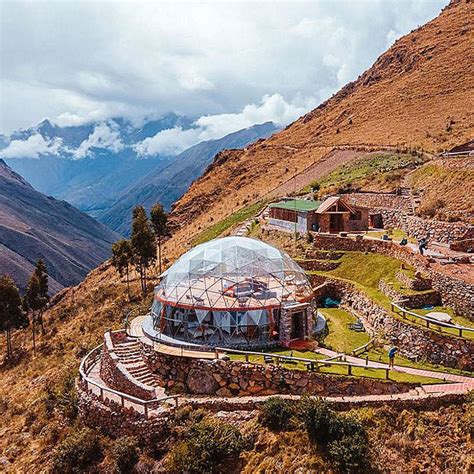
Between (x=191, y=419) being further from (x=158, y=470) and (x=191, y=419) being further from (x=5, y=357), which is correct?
(x=5, y=357)

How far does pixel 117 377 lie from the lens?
21.9m

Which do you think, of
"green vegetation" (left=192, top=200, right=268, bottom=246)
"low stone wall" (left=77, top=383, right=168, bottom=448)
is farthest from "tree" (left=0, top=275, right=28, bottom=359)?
"green vegetation" (left=192, top=200, right=268, bottom=246)

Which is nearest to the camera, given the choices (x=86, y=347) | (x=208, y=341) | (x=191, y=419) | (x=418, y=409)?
(x=418, y=409)

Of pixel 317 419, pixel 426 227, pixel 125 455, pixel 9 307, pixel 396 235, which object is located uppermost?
pixel 426 227

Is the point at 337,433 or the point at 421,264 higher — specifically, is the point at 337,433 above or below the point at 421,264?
below

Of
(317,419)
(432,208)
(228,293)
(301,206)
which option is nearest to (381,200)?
(301,206)

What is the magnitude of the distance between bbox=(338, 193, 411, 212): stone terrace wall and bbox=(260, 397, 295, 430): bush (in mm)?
28073

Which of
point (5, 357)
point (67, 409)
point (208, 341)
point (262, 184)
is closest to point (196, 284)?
point (208, 341)

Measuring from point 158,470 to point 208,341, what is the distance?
6.08m

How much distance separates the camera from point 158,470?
17.0 m

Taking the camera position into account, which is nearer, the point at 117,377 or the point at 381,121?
the point at 117,377

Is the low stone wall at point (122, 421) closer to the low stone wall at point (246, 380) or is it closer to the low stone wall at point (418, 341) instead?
the low stone wall at point (246, 380)

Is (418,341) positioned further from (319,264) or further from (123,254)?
(123,254)

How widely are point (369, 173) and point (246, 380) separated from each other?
43744mm
